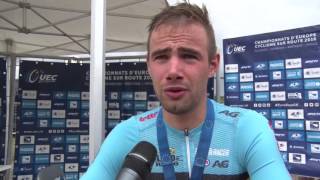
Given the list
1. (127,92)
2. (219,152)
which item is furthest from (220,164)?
(127,92)

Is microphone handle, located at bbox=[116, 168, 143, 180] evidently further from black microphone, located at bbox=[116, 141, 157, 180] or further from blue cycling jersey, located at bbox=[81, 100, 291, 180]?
blue cycling jersey, located at bbox=[81, 100, 291, 180]

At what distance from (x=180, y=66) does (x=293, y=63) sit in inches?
113

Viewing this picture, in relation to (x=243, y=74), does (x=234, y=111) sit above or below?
below

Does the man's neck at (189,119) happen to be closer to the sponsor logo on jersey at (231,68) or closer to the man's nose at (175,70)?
the man's nose at (175,70)

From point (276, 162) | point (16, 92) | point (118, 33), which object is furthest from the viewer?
point (118, 33)

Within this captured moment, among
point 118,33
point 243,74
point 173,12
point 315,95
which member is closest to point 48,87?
point 118,33

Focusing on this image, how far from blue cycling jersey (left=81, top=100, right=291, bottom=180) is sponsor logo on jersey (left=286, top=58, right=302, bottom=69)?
8.66 ft

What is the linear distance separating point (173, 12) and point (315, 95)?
269cm

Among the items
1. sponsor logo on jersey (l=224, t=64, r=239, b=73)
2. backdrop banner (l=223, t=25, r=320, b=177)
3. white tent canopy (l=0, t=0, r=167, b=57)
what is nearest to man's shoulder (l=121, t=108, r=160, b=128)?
backdrop banner (l=223, t=25, r=320, b=177)

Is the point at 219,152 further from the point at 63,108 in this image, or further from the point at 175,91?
the point at 63,108

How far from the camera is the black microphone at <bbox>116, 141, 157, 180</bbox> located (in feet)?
2.66

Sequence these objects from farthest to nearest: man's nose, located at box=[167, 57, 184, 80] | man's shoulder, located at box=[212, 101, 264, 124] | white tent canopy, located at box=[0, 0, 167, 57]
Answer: white tent canopy, located at box=[0, 0, 167, 57]
man's shoulder, located at box=[212, 101, 264, 124]
man's nose, located at box=[167, 57, 184, 80]

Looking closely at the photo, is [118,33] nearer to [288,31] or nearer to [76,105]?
[76,105]

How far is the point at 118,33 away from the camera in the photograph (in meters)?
5.38
